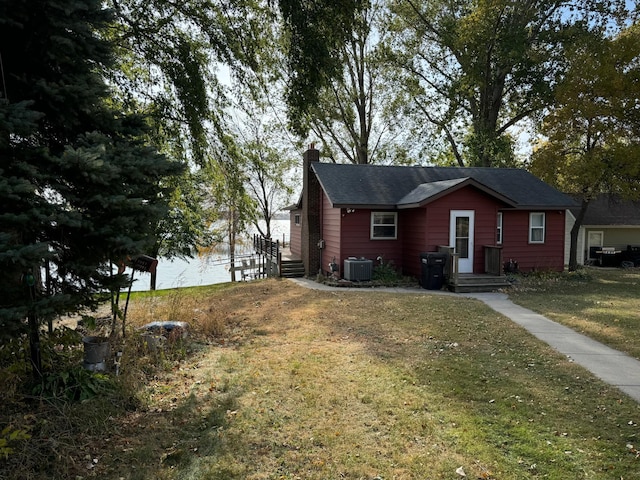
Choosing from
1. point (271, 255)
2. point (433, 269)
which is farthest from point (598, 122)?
point (271, 255)

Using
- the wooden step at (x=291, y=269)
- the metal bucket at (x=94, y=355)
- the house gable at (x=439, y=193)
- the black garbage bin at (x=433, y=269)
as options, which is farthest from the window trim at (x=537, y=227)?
the metal bucket at (x=94, y=355)

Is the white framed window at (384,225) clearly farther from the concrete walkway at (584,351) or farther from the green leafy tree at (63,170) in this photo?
the green leafy tree at (63,170)

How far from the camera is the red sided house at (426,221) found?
15.4m

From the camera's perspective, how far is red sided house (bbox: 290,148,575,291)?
15422 mm

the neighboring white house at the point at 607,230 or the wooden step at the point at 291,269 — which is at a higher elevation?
the neighboring white house at the point at 607,230

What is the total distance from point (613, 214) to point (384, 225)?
57.7ft

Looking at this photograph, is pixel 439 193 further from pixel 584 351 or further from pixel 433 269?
pixel 584 351

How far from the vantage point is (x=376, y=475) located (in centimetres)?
368

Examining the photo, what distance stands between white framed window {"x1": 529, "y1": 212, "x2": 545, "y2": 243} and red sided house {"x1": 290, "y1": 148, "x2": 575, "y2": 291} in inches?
1.6

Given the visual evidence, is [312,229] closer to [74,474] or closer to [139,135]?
[139,135]

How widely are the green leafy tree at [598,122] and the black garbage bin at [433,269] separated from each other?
8.38 metres

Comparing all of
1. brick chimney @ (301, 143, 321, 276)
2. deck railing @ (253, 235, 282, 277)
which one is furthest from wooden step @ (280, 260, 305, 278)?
brick chimney @ (301, 143, 321, 276)

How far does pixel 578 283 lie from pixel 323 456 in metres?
15.2

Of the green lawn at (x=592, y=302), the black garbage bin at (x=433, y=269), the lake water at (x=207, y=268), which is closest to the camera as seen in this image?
the green lawn at (x=592, y=302)
